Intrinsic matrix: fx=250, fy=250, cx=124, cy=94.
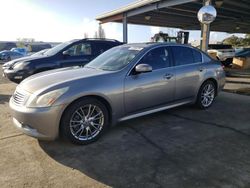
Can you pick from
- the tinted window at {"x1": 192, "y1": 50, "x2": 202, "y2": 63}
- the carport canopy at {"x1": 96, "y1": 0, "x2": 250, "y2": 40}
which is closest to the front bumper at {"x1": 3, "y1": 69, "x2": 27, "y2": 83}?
the tinted window at {"x1": 192, "y1": 50, "x2": 202, "y2": 63}

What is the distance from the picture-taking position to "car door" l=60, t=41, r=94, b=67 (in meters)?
8.26

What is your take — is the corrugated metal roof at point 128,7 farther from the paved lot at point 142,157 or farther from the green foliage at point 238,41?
the green foliage at point 238,41

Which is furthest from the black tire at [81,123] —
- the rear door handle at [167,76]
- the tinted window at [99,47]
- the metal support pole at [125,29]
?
the metal support pole at [125,29]

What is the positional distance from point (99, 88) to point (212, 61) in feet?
10.9

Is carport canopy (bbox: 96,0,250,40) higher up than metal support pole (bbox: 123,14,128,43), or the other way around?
carport canopy (bbox: 96,0,250,40)

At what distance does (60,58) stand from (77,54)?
63cm

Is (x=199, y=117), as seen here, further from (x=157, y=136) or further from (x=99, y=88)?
(x=99, y=88)

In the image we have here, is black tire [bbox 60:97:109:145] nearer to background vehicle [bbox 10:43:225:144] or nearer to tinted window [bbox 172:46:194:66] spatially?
background vehicle [bbox 10:43:225:144]

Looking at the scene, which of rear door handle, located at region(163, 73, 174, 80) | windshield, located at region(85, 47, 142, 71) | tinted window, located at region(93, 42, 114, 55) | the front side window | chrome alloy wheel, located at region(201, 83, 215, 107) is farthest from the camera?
tinted window, located at region(93, 42, 114, 55)

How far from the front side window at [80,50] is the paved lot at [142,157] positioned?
3.90 m

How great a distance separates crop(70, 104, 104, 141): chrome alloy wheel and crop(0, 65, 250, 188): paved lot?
0.19 metres

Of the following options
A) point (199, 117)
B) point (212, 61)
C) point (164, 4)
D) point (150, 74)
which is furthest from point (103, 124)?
point (164, 4)

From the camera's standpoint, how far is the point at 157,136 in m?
4.33

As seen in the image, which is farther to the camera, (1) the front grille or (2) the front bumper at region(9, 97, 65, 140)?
(1) the front grille
